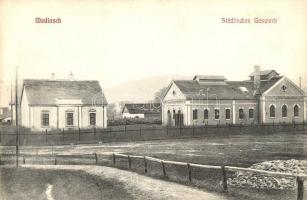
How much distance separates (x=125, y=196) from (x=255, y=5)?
528 centimetres

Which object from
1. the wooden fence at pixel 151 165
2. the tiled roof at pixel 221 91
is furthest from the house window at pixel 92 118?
the tiled roof at pixel 221 91

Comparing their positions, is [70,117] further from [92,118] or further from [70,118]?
[92,118]

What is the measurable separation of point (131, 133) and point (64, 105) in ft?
12.0

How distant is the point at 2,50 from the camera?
957cm

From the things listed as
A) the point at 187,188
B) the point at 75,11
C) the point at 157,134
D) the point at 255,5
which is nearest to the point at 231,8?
the point at 255,5

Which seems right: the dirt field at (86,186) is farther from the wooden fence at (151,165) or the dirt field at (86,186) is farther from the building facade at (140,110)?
the building facade at (140,110)

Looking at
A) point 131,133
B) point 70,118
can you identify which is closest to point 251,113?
point 131,133

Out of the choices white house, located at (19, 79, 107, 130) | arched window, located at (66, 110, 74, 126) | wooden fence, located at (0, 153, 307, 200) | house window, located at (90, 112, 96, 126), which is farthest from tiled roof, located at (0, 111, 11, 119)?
house window, located at (90, 112, 96, 126)

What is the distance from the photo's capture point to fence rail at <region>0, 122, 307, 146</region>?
39.9ft

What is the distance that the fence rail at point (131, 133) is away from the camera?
12.2 meters

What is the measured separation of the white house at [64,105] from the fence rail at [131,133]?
39cm

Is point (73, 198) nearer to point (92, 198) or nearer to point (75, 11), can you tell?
point (92, 198)

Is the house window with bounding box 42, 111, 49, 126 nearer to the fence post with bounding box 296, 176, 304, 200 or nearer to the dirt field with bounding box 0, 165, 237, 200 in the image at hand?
the dirt field with bounding box 0, 165, 237, 200

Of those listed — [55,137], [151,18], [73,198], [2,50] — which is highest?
[151,18]
